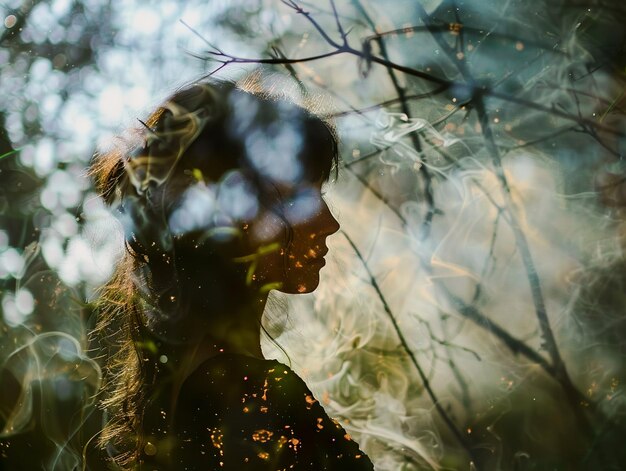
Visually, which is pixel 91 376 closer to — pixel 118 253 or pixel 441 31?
pixel 118 253

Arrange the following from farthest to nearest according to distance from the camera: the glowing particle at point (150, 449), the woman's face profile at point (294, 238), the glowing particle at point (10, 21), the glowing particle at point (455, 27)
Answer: the glowing particle at point (10, 21) → the glowing particle at point (455, 27) → the woman's face profile at point (294, 238) → the glowing particle at point (150, 449)

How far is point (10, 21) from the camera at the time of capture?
11.8ft

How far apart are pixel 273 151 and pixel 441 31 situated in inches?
72.8

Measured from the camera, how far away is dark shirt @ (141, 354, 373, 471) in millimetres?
903

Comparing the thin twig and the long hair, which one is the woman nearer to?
the long hair

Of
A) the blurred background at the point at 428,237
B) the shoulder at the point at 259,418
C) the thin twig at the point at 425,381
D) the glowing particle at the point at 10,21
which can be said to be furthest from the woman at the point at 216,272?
the glowing particle at the point at 10,21

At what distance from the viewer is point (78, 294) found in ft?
10.9

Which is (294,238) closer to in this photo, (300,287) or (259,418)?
(300,287)

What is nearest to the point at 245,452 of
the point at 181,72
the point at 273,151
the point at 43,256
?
the point at 273,151

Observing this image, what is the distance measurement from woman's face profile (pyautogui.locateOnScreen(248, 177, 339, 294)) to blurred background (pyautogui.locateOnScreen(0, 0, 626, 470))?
1263 mm

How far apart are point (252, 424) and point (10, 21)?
382 centimetres

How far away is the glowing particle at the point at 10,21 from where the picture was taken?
142 inches

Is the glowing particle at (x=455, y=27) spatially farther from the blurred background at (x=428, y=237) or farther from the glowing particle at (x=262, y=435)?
the glowing particle at (x=262, y=435)

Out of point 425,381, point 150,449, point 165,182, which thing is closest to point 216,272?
point 165,182
